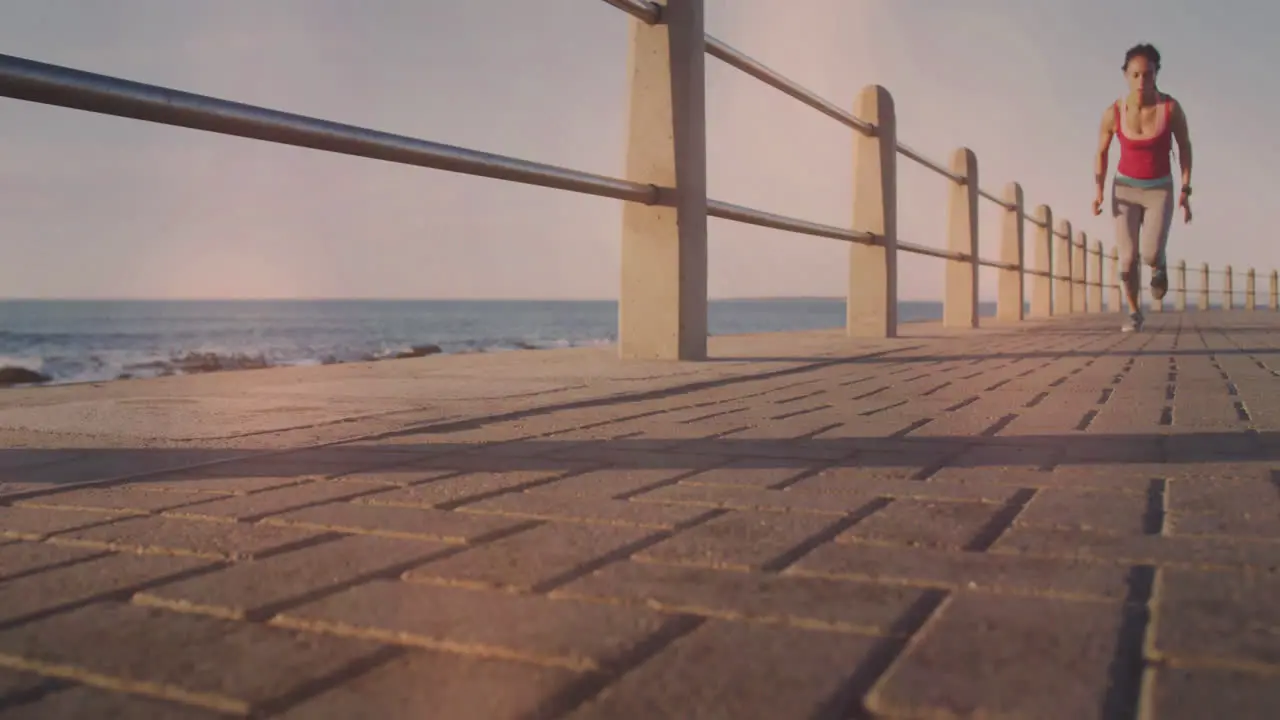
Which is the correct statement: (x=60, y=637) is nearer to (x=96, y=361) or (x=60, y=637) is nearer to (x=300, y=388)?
(x=300, y=388)

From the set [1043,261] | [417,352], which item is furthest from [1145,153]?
[1043,261]

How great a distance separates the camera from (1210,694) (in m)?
0.88

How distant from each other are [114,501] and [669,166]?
3.48 m

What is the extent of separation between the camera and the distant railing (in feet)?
7.74

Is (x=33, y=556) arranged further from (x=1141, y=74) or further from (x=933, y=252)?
(x=933, y=252)

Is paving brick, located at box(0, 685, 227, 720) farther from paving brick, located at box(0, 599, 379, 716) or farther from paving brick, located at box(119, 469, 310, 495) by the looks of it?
paving brick, located at box(119, 469, 310, 495)

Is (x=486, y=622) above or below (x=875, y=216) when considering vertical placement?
below

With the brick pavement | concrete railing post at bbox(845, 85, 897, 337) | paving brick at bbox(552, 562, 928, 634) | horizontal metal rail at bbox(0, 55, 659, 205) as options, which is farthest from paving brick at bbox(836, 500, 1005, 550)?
concrete railing post at bbox(845, 85, 897, 337)

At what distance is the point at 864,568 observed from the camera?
1.29 metres

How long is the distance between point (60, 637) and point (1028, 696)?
92 cm

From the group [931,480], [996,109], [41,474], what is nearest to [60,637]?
[41,474]

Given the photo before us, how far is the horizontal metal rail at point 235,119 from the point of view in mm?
2016

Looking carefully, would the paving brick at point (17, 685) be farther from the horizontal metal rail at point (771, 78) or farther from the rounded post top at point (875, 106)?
the rounded post top at point (875, 106)

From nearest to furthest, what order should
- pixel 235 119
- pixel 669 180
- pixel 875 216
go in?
pixel 235 119 → pixel 669 180 → pixel 875 216
